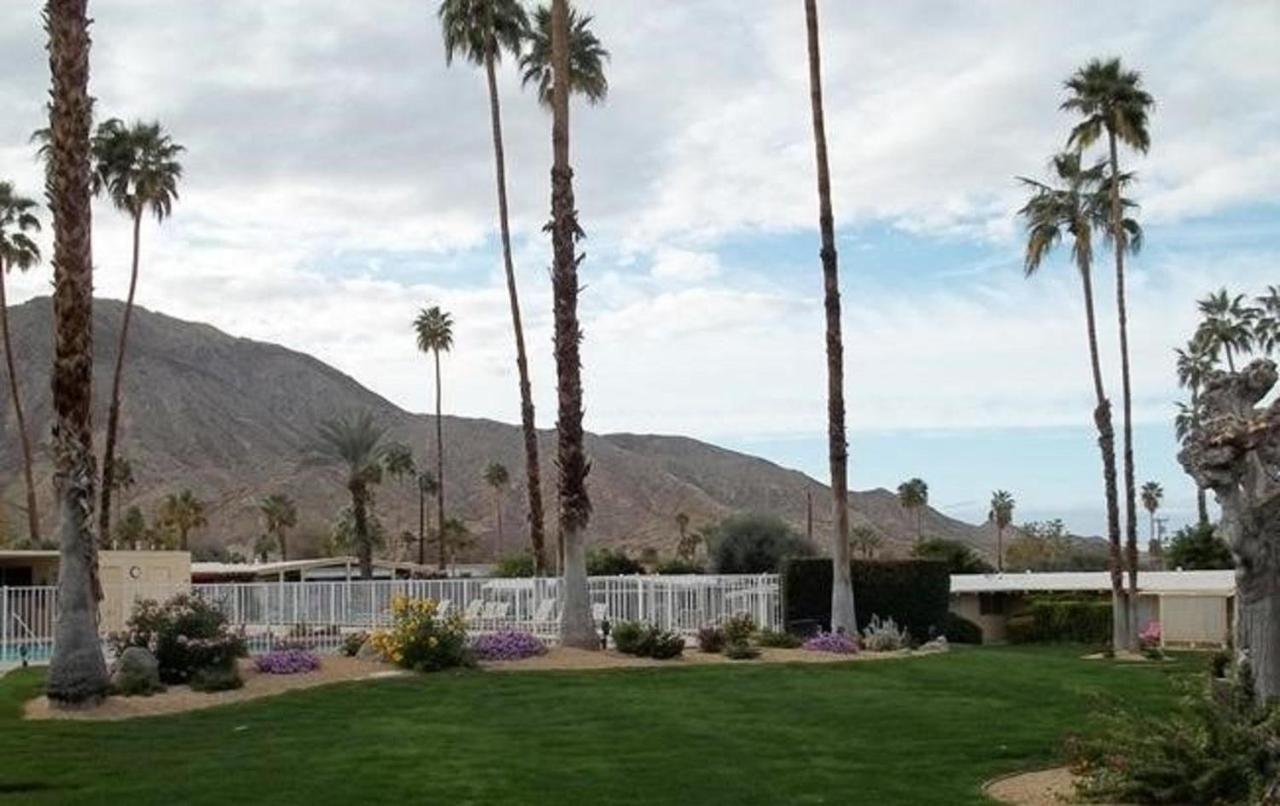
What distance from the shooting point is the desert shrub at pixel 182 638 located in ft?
77.4

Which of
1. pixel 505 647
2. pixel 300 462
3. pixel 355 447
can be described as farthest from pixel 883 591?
pixel 300 462

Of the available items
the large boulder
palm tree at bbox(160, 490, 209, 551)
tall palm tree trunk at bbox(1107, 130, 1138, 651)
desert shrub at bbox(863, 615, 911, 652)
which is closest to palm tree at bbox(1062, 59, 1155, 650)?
tall palm tree trunk at bbox(1107, 130, 1138, 651)

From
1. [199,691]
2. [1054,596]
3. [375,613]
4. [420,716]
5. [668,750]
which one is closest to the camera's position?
[668,750]

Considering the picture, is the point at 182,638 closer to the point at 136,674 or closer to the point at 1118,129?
the point at 136,674

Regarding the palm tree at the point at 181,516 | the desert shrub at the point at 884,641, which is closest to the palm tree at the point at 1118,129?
the desert shrub at the point at 884,641

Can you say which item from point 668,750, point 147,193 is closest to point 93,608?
point 668,750

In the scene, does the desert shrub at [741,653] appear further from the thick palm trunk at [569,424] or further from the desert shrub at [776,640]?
the thick palm trunk at [569,424]

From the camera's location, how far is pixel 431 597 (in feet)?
116

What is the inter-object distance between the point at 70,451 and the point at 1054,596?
45.3 m

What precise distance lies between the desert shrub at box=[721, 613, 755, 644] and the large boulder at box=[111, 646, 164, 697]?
34.2ft

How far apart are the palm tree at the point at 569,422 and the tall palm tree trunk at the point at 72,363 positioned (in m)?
9.30

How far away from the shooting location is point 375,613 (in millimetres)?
35188

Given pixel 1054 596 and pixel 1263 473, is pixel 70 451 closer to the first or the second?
pixel 1263 473

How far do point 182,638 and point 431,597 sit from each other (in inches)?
474
